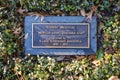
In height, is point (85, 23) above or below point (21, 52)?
above

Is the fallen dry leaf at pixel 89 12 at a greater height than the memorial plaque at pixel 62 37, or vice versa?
the fallen dry leaf at pixel 89 12

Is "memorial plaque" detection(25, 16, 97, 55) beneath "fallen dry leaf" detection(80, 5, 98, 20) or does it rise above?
beneath

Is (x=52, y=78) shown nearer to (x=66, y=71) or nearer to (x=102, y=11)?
(x=66, y=71)

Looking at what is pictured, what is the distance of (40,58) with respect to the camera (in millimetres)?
5484

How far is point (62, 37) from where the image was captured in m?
5.54

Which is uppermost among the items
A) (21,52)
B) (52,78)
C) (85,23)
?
(85,23)

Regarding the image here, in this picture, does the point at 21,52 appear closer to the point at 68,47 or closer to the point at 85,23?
the point at 68,47

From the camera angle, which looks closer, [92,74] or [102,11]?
[92,74]

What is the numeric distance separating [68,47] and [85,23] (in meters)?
0.48

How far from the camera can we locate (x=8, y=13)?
5.71 meters

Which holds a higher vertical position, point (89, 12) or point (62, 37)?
point (89, 12)

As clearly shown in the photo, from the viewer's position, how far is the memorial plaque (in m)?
5.52

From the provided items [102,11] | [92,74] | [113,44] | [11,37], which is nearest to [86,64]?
[92,74]

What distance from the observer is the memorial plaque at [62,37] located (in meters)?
5.52
